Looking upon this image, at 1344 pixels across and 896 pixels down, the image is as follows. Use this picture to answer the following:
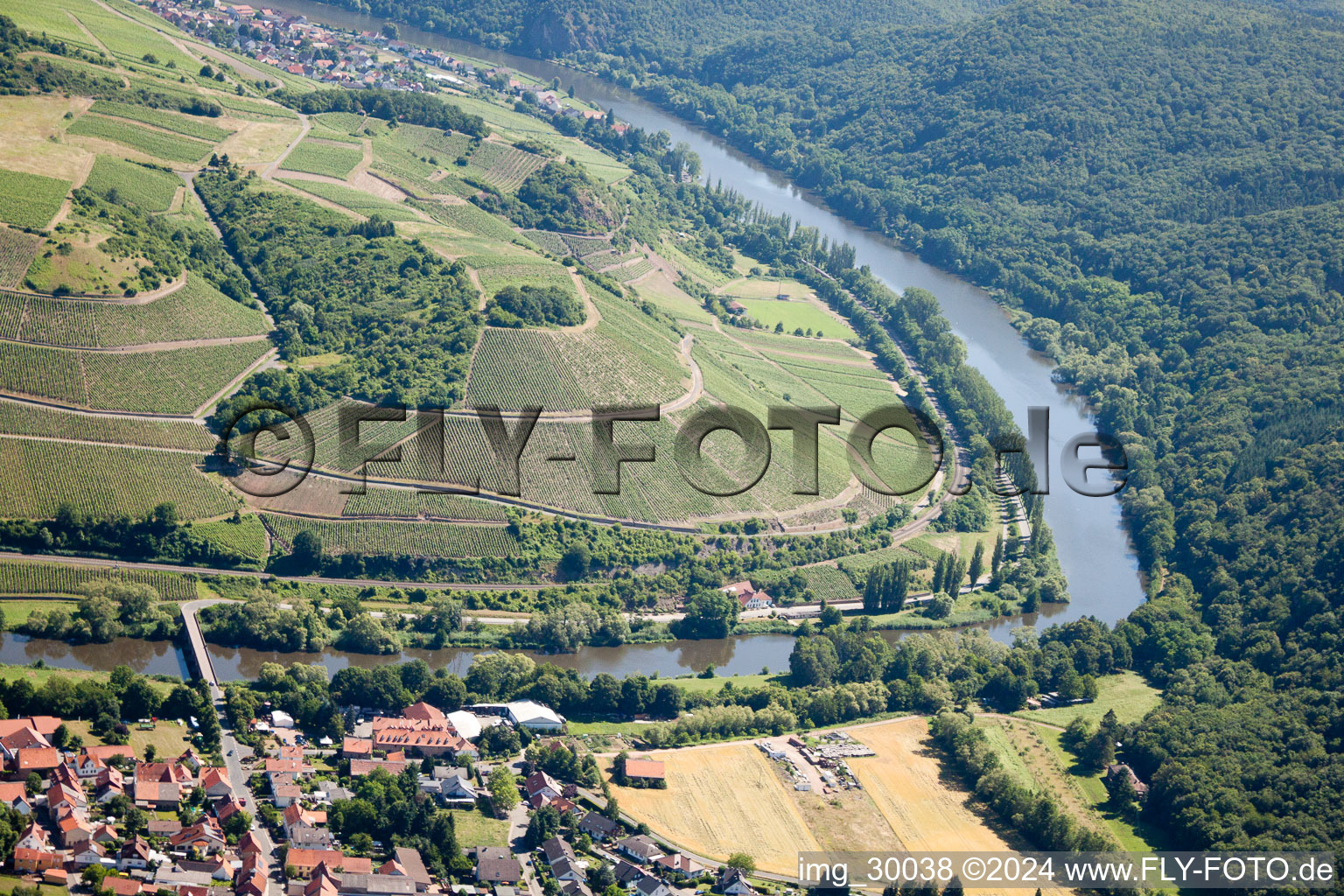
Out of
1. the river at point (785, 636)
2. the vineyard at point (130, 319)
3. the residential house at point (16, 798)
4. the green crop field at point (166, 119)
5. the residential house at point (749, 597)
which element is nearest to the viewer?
the residential house at point (16, 798)

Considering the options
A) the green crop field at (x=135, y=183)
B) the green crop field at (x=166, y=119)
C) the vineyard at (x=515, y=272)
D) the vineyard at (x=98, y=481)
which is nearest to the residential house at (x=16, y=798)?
the vineyard at (x=98, y=481)

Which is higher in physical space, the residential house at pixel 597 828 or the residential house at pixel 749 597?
the residential house at pixel 749 597

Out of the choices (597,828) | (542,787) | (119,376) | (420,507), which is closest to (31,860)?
(542,787)

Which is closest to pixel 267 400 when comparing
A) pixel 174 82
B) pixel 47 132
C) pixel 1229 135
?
pixel 47 132

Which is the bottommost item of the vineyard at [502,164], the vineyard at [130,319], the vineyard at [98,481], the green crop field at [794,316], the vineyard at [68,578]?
the vineyard at [68,578]

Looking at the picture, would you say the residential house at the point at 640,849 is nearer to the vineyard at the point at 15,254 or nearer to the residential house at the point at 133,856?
the residential house at the point at 133,856

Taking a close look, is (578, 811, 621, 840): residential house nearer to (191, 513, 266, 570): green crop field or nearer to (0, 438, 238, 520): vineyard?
(191, 513, 266, 570): green crop field
